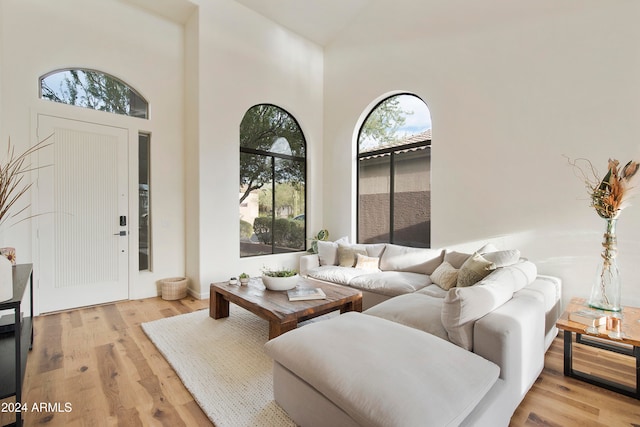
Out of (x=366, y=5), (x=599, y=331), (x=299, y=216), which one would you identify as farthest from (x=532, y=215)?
(x=366, y=5)

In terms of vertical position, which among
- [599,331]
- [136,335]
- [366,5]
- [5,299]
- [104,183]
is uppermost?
[366,5]

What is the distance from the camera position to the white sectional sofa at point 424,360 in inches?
50.2

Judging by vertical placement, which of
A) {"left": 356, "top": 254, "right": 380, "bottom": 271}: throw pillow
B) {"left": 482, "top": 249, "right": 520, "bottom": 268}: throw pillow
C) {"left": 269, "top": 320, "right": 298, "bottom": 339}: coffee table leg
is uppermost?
{"left": 482, "top": 249, "right": 520, "bottom": 268}: throw pillow

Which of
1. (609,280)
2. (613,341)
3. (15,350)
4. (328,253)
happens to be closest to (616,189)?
(609,280)

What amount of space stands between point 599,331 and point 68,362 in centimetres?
397

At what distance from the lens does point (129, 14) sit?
404 centimetres

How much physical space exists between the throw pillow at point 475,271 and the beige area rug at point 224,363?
1.86 metres

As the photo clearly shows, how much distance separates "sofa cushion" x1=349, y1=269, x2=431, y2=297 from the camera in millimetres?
3256

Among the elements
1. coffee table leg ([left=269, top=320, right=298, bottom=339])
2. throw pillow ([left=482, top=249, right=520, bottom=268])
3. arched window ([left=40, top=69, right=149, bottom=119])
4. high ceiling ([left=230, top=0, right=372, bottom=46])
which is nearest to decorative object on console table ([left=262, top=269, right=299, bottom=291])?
coffee table leg ([left=269, top=320, right=298, bottom=339])

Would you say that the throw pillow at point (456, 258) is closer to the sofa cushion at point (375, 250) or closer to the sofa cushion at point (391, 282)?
the sofa cushion at point (391, 282)

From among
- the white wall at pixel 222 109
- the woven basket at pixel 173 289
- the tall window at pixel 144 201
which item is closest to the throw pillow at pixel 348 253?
the white wall at pixel 222 109

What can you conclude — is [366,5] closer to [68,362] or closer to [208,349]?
[208,349]

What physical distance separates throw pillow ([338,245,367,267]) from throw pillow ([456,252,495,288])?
166 cm

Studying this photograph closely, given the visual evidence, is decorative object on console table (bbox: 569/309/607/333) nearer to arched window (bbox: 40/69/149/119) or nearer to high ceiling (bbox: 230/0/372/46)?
high ceiling (bbox: 230/0/372/46)
